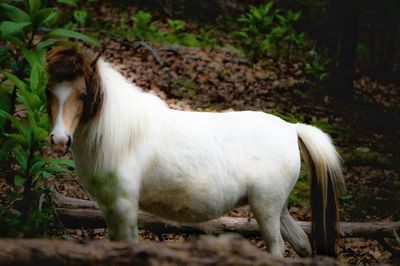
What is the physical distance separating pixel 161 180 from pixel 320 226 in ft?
4.63

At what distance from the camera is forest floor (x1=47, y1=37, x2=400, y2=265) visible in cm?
693

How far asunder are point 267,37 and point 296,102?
2422mm

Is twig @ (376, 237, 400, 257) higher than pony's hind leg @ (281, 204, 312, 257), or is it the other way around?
pony's hind leg @ (281, 204, 312, 257)

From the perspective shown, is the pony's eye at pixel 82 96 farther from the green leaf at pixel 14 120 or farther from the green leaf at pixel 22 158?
the green leaf at pixel 22 158

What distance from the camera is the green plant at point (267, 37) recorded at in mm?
11484

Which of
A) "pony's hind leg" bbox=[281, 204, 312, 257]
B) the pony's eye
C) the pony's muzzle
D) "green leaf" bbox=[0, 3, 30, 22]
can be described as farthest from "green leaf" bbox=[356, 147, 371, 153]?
the pony's muzzle

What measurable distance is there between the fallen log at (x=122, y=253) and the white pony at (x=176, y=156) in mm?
1250

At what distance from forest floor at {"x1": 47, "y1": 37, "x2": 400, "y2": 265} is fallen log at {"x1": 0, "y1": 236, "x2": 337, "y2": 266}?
131 inches

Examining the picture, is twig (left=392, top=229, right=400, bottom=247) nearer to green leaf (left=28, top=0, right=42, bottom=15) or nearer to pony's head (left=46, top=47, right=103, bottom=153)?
pony's head (left=46, top=47, right=103, bottom=153)

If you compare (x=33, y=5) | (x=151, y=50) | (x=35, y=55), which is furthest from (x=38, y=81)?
(x=151, y=50)

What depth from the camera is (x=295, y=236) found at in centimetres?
502

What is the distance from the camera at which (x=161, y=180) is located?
443 centimetres

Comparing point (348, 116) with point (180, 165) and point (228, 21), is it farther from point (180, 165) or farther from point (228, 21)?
point (180, 165)

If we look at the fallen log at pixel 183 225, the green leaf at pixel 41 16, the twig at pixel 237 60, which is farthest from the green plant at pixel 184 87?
the green leaf at pixel 41 16
